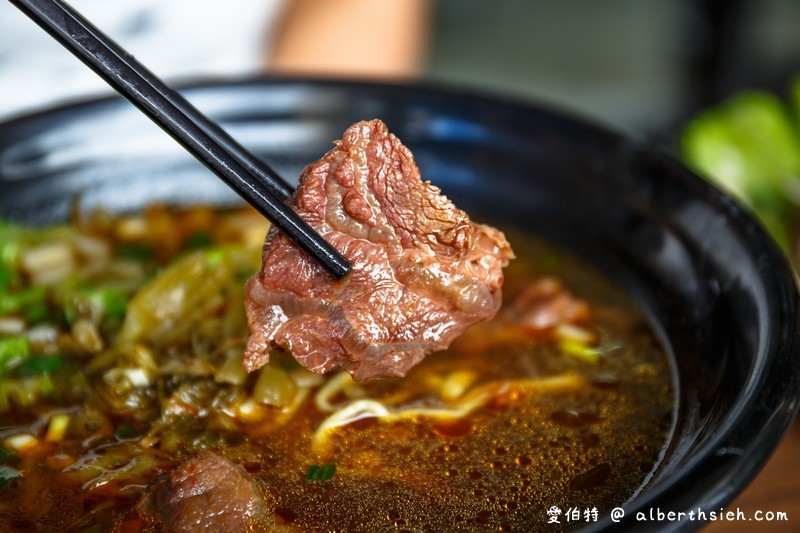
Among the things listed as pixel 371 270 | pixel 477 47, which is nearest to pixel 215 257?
pixel 371 270

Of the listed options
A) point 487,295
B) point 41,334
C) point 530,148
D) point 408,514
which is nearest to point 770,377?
point 487,295

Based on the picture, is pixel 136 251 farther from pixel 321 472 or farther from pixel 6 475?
pixel 321 472

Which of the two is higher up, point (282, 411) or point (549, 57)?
point (549, 57)

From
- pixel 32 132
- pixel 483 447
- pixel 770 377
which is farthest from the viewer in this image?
pixel 32 132

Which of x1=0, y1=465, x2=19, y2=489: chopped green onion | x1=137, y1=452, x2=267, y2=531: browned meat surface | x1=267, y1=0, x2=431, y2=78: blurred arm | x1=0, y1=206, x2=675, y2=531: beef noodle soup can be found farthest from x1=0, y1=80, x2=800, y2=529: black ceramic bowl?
x1=267, y1=0, x2=431, y2=78: blurred arm

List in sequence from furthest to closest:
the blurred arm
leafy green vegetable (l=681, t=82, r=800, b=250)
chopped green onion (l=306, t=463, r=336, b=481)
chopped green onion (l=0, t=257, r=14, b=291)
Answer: the blurred arm → leafy green vegetable (l=681, t=82, r=800, b=250) → chopped green onion (l=0, t=257, r=14, b=291) → chopped green onion (l=306, t=463, r=336, b=481)

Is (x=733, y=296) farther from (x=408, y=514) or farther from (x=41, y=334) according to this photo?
(x=41, y=334)

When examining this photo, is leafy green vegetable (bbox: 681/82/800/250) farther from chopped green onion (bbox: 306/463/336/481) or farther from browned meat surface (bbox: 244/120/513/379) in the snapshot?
chopped green onion (bbox: 306/463/336/481)
